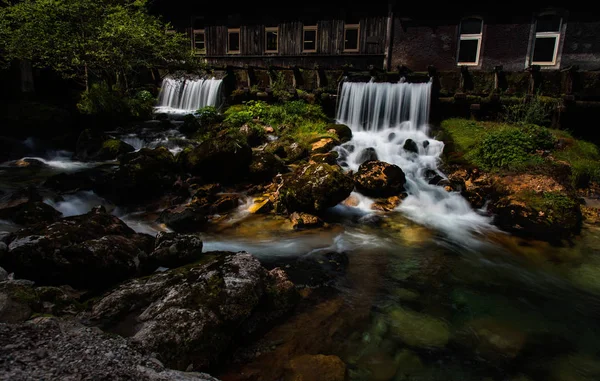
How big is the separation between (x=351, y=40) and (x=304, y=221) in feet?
47.1

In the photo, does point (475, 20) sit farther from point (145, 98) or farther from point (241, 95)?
point (145, 98)

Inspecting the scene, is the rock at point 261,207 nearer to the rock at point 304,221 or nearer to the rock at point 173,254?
the rock at point 304,221

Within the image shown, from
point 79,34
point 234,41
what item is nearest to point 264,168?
point 79,34

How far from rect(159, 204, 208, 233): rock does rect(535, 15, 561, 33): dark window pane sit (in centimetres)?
1636

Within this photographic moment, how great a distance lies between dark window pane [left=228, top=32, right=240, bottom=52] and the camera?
2178 centimetres

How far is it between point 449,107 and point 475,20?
6.55m

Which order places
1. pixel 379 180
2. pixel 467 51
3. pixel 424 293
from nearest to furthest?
pixel 424 293
pixel 379 180
pixel 467 51

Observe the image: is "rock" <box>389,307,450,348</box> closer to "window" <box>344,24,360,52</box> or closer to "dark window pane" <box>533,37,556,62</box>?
"window" <box>344,24,360,52</box>

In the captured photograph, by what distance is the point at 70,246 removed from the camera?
14.2 feet

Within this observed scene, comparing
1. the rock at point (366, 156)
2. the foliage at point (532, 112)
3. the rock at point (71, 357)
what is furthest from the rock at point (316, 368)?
the foliage at point (532, 112)

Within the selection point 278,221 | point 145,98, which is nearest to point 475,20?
point 278,221

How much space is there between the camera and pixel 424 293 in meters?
5.15

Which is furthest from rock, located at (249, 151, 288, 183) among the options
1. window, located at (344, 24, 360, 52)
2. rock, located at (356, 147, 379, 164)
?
window, located at (344, 24, 360, 52)

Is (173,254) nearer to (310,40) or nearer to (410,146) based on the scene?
(410,146)
